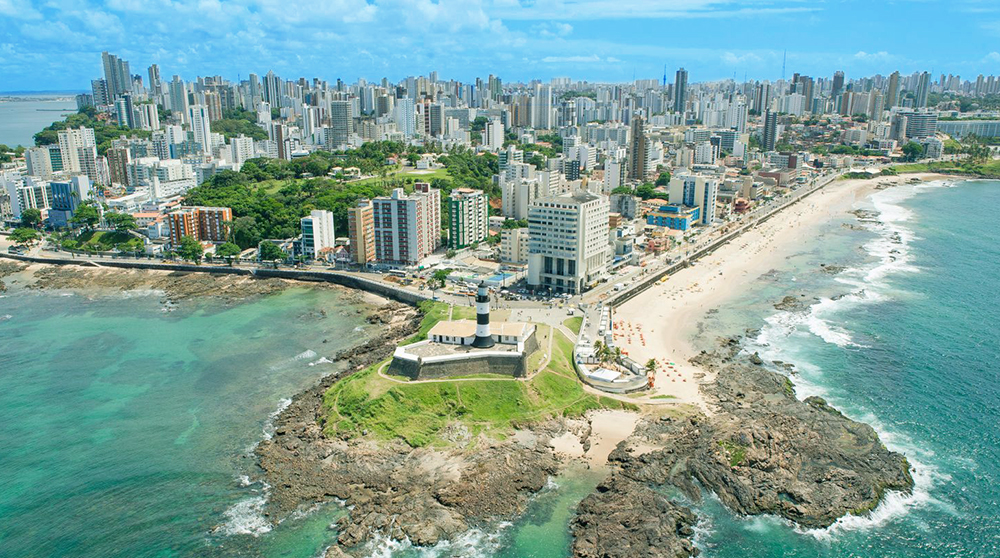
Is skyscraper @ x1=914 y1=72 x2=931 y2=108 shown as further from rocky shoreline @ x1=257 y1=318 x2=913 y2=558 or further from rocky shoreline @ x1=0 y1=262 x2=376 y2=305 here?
rocky shoreline @ x1=257 y1=318 x2=913 y2=558

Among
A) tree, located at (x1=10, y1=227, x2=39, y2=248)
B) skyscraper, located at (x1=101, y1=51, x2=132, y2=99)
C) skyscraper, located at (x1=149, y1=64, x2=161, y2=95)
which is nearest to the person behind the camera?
tree, located at (x1=10, y1=227, x2=39, y2=248)

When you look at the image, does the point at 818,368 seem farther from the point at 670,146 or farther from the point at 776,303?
the point at 670,146

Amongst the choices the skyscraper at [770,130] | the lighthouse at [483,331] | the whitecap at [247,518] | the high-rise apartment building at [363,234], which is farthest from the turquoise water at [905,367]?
the skyscraper at [770,130]

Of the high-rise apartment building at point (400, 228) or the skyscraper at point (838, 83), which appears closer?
the high-rise apartment building at point (400, 228)

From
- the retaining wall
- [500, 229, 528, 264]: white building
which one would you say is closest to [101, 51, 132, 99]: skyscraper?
the retaining wall

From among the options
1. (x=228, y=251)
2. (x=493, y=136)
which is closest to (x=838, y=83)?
(x=493, y=136)

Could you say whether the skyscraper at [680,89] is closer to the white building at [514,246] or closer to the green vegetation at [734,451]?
the white building at [514,246]
